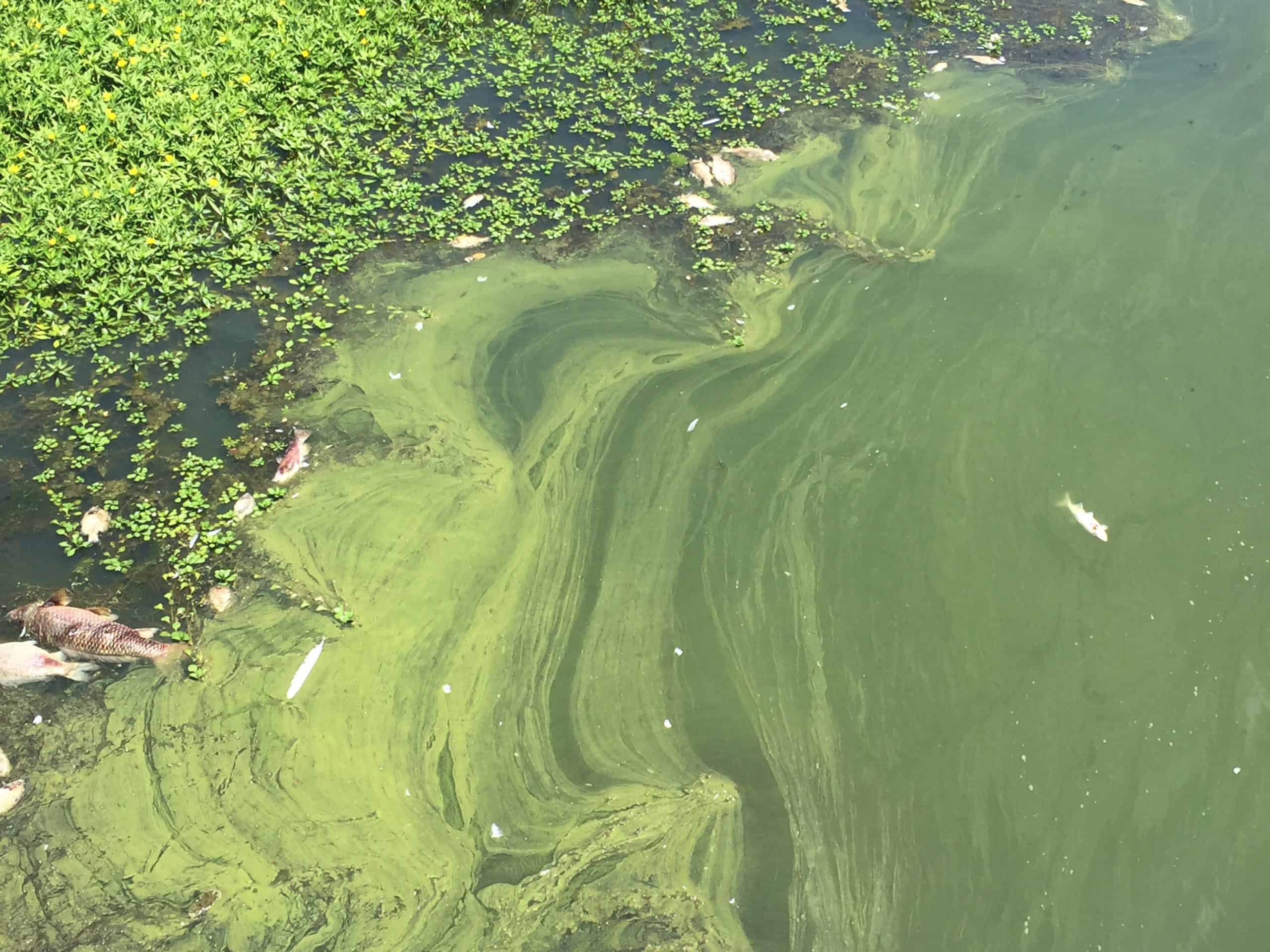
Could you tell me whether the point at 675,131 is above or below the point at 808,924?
above

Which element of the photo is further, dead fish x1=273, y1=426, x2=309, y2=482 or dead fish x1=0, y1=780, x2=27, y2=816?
dead fish x1=273, y1=426, x2=309, y2=482

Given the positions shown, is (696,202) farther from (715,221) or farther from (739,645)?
(739,645)

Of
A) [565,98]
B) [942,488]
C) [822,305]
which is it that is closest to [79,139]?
[565,98]

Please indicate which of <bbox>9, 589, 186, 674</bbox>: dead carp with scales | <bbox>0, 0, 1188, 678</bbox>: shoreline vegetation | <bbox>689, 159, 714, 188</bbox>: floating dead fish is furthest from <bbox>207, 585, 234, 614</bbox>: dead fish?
<bbox>689, 159, 714, 188</bbox>: floating dead fish

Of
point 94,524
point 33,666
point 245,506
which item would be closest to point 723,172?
point 245,506

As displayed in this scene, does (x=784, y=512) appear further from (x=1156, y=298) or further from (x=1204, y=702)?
(x=1156, y=298)

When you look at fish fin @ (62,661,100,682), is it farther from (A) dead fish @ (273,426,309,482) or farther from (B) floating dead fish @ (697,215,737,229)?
(B) floating dead fish @ (697,215,737,229)
